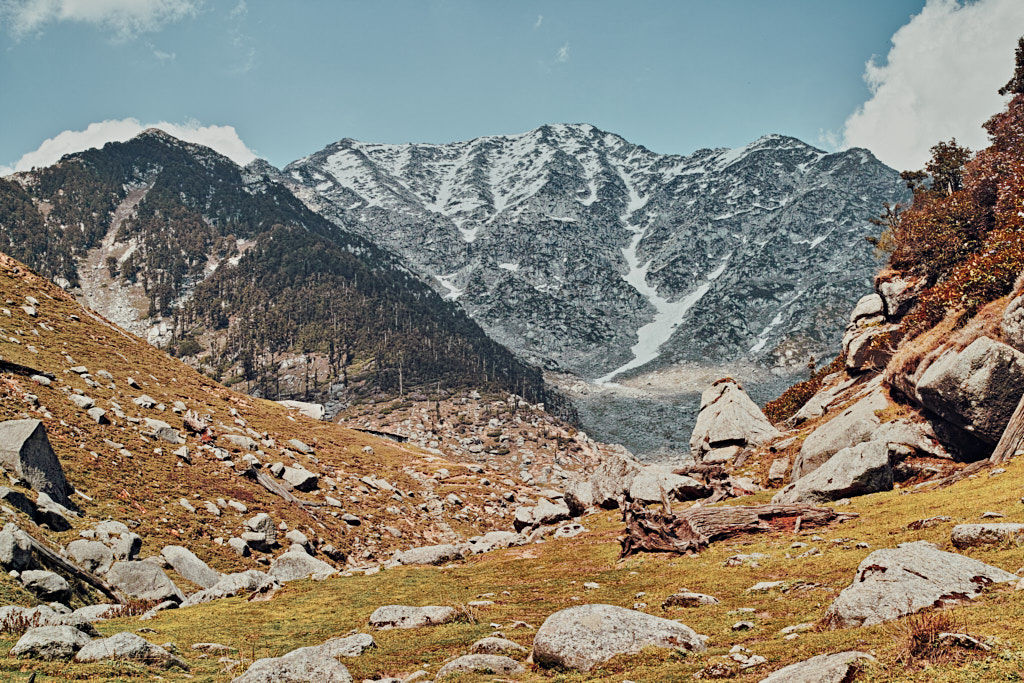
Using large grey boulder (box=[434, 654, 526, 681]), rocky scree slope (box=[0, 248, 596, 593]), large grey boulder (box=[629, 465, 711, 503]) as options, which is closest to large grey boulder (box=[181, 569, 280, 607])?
rocky scree slope (box=[0, 248, 596, 593])

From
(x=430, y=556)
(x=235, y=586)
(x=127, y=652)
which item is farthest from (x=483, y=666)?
(x=430, y=556)

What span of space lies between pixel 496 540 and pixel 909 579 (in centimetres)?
3225

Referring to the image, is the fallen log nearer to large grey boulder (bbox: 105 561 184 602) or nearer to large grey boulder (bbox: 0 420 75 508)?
large grey boulder (bbox: 105 561 184 602)

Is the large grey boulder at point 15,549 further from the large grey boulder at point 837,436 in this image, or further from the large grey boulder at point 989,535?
the large grey boulder at point 837,436

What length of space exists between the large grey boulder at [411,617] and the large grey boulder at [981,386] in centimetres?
2749

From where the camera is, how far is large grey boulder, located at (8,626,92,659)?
11.5m

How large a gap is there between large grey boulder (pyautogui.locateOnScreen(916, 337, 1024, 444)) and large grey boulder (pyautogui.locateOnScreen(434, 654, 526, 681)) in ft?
91.1

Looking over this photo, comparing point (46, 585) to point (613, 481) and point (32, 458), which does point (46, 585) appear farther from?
point (613, 481)

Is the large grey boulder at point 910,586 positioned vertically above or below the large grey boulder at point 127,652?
above

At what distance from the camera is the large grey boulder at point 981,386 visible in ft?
84.1

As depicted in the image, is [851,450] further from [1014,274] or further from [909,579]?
[909,579]

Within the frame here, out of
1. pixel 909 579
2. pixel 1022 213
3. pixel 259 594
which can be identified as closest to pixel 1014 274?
pixel 1022 213

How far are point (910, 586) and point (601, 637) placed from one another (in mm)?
6573

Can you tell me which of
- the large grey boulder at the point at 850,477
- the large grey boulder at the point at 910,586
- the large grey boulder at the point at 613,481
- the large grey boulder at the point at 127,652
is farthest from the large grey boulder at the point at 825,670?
the large grey boulder at the point at 613,481
